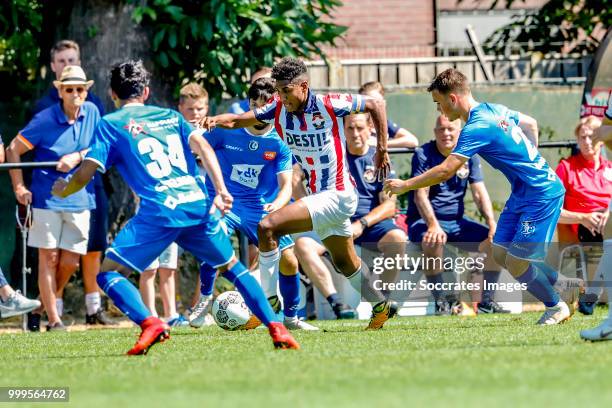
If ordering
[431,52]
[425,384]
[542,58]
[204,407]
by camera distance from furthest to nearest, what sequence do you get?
1. [431,52]
2. [542,58]
3. [425,384]
4. [204,407]

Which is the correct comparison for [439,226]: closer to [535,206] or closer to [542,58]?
[535,206]

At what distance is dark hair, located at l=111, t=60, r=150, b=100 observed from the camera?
335 inches

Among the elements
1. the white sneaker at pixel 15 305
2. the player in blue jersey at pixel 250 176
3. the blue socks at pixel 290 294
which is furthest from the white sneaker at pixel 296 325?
the white sneaker at pixel 15 305

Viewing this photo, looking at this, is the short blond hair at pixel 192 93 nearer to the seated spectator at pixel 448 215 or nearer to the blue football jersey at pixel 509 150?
the seated spectator at pixel 448 215

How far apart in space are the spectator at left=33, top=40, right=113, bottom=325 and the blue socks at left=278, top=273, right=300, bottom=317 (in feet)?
7.59

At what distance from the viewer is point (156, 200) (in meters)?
8.23

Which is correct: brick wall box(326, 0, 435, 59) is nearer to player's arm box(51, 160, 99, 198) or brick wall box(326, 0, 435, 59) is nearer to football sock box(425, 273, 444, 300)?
football sock box(425, 273, 444, 300)

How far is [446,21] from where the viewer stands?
2445cm

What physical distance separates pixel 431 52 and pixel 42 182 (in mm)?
13252

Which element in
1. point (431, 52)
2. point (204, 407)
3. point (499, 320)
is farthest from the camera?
point (431, 52)

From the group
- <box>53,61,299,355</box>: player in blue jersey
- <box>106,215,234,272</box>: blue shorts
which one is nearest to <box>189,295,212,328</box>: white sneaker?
<box>53,61,299,355</box>: player in blue jersey

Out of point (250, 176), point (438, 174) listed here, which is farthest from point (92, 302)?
point (438, 174)

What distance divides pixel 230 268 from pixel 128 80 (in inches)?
58.3

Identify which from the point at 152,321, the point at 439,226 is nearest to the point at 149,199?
the point at 152,321
